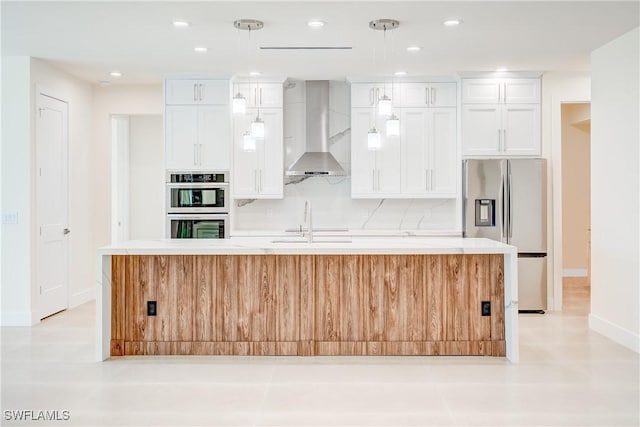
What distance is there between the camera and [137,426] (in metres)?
3.25

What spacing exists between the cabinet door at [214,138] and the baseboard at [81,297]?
205cm

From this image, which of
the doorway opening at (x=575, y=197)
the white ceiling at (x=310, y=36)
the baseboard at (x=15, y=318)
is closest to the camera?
the white ceiling at (x=310, y=36)

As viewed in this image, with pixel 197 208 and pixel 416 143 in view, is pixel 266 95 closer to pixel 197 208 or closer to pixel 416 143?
pixel 197 208

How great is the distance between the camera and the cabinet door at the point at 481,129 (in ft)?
22.3

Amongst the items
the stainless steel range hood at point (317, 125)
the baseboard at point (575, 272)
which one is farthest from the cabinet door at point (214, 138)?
the baseboard at point (575, 272)

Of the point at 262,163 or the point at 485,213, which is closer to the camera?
the point at 485,213

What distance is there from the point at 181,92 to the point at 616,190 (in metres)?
4.54

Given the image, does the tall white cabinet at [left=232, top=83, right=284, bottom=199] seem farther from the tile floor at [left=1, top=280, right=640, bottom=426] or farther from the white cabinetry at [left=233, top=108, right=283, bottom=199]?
the tile floor at [left=1, top=280, right=640, bottom=426]

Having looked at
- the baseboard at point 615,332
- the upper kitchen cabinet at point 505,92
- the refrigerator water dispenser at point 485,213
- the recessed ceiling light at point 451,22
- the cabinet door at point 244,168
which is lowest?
the baseboard at point 615,332

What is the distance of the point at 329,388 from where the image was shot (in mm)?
3889

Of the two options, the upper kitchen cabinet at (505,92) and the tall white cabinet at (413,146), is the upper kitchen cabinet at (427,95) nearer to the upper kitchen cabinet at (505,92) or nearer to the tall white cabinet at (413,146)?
the tall white cabinet at (413,146)

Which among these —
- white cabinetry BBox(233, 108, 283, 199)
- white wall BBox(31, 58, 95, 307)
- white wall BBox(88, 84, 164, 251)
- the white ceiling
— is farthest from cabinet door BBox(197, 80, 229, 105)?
white wall BBox(31, 58, 95, 307)

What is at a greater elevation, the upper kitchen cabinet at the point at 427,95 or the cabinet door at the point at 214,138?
the upper kitchen cabinet at the point at 427,95

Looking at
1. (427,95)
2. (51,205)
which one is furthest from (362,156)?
(51,205)
